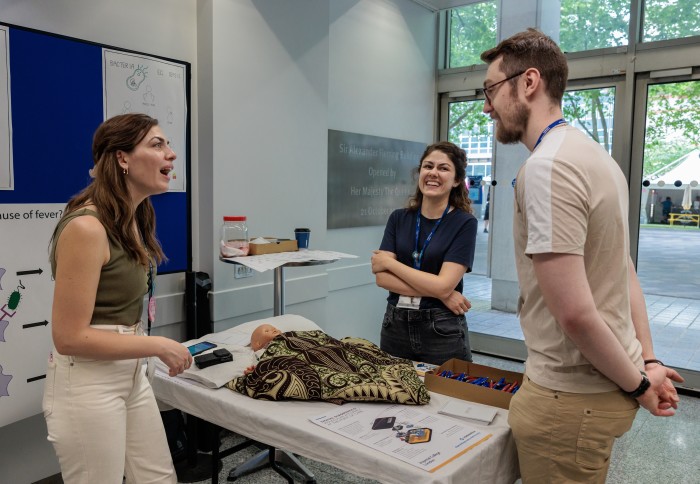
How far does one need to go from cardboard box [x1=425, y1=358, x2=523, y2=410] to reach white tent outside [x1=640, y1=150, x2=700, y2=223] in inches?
120

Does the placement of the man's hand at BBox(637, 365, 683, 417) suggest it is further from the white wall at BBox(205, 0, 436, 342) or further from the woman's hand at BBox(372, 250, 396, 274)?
the white wall at BBox(205, 0, 436, 342)

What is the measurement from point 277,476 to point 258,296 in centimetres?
109

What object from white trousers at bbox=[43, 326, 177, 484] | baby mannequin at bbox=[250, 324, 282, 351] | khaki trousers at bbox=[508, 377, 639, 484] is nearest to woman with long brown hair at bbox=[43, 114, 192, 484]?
white trousers at bbox=[43, 326, 177, 484]

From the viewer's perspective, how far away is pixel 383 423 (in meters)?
1.54

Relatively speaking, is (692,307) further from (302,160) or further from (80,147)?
(80,147)

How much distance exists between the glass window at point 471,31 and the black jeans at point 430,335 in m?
3.44

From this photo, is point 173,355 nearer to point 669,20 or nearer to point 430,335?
point 430,335

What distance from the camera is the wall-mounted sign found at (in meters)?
4.05

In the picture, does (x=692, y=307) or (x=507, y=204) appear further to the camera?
(x=507, y=204)

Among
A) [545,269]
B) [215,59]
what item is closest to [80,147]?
[215,59]

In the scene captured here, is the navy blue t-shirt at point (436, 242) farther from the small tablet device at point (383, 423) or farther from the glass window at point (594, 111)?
the glass window at point (594, 111)

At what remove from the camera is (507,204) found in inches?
194

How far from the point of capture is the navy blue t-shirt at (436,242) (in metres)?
2.21

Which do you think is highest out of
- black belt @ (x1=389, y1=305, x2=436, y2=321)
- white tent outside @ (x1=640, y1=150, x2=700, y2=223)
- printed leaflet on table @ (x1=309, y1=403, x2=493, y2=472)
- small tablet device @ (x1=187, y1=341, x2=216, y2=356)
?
white tent outside @ (x1=640, y1=150, x2=700, y2=223)
